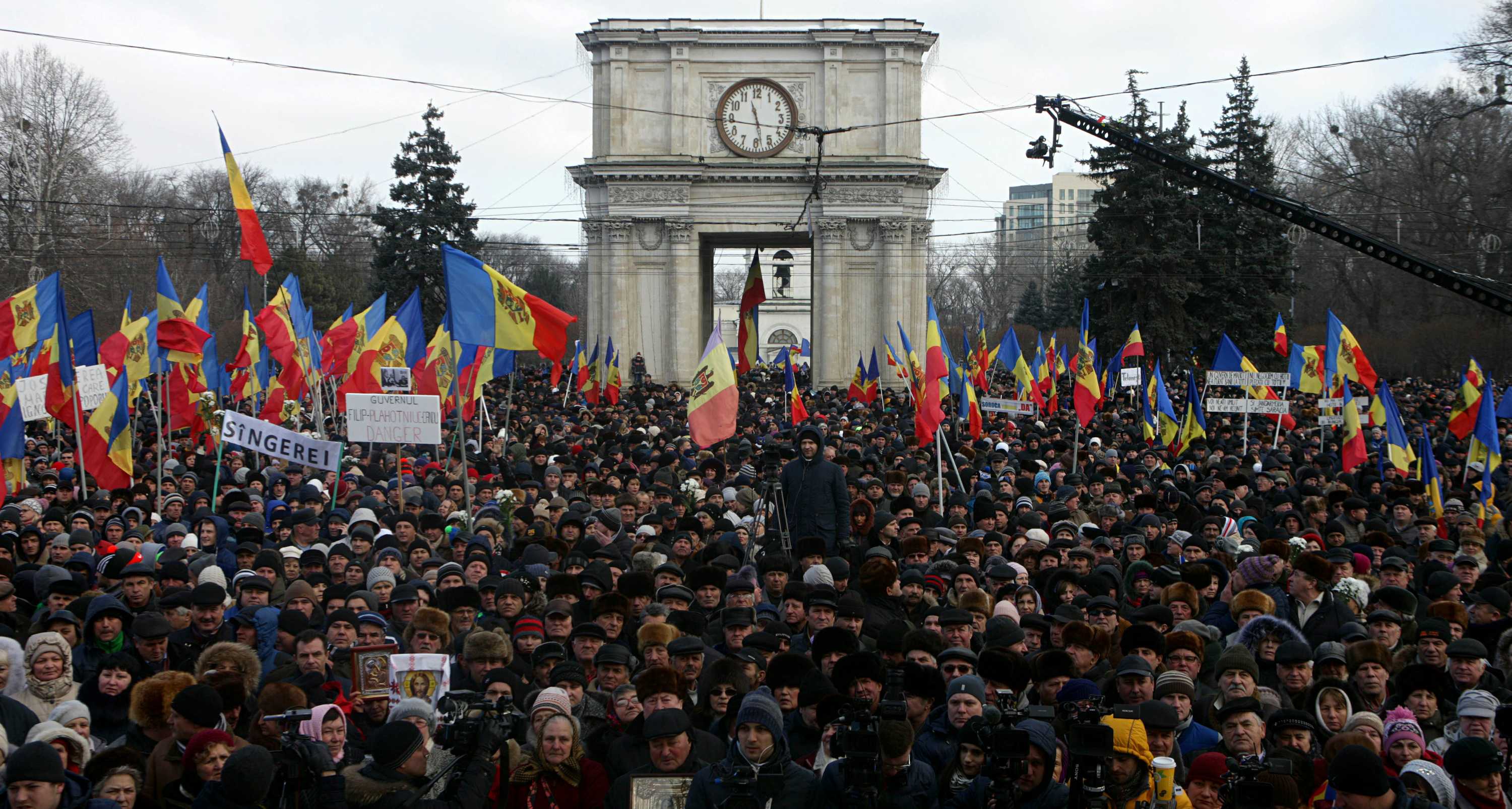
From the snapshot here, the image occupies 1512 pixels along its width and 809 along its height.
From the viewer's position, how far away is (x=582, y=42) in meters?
51.0

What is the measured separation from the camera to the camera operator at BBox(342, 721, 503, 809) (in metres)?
6.30

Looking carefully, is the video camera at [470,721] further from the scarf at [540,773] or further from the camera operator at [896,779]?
the camera operator at [896,779]

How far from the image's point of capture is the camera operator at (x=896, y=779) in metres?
6.52

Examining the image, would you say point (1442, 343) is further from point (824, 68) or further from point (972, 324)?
point (972, 324)

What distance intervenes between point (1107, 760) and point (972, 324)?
366 ft

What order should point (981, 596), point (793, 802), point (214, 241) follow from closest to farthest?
point (793, 802)
point (981, 596)
point (214, 241)

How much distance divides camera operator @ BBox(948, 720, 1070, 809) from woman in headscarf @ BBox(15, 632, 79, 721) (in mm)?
4836

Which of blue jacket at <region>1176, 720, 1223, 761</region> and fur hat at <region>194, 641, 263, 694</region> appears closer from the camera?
blue jacket at <region>1176, 720, 1223, 761</region>

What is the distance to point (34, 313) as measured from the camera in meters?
18.3

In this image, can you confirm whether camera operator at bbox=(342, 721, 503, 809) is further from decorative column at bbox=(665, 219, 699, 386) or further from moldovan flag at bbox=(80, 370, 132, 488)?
decorative column at bbox=(665, 219, 699, 386)

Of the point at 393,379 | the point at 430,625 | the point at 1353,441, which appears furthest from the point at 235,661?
the point at 393,379

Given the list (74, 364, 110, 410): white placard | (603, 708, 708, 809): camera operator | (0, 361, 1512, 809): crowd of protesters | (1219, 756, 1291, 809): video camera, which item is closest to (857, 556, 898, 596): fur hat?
(0, 361, 1512, 809): crowd of protesters

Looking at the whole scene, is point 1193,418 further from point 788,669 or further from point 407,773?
point 407,773

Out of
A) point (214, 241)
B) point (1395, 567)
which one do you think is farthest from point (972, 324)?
point (1395, 567)
